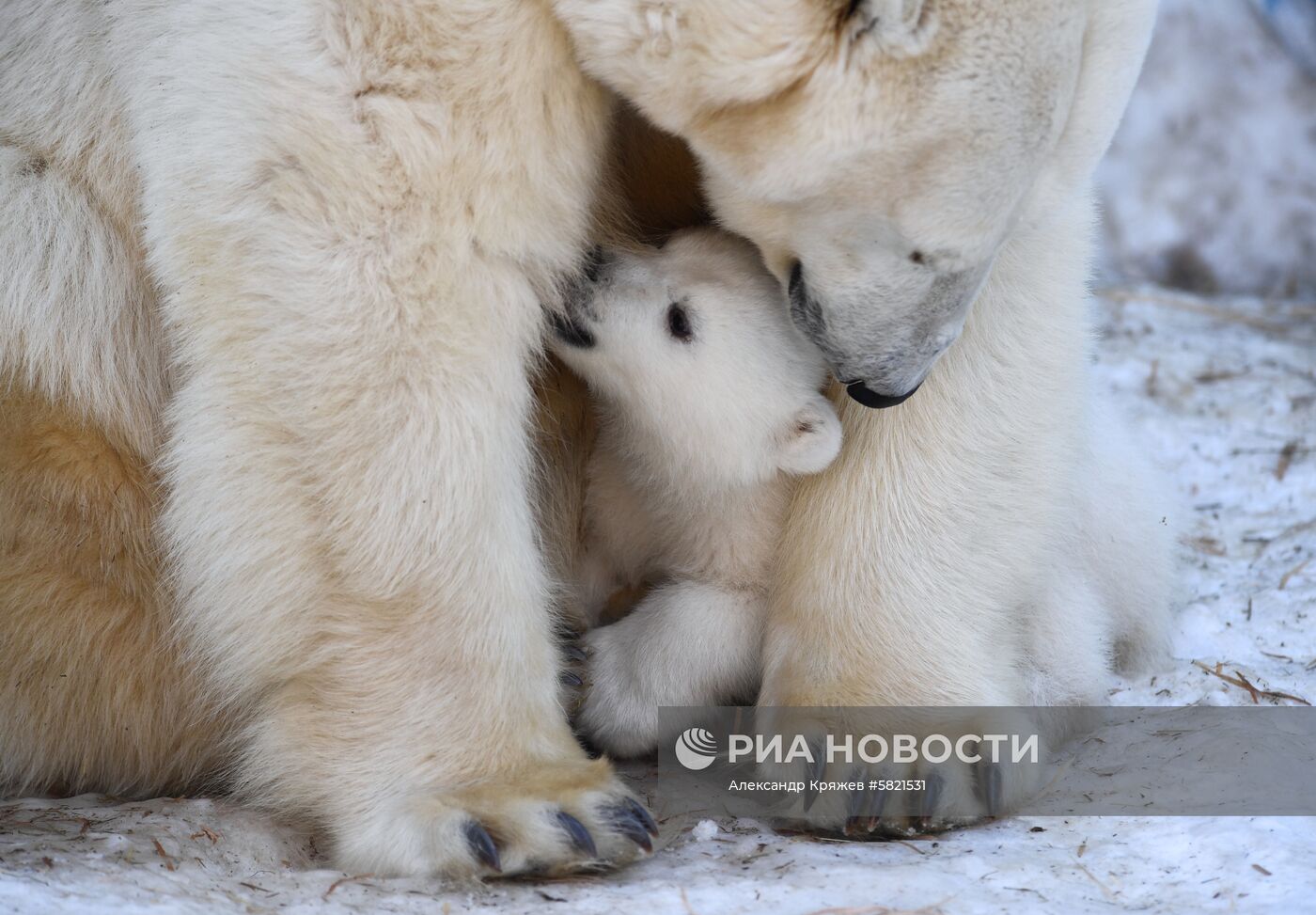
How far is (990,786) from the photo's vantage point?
258 centimetres

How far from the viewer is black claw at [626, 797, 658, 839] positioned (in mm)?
2320

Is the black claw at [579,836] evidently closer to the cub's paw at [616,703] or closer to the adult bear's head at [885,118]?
the cub's paw at [616,703]

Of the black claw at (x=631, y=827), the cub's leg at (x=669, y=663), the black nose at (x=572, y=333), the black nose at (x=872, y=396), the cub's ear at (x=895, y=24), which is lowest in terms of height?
the black claw at (x=631, y=827)

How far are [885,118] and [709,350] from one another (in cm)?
76

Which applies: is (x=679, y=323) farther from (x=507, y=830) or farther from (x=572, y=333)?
(x=507, y=830)

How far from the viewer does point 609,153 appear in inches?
103

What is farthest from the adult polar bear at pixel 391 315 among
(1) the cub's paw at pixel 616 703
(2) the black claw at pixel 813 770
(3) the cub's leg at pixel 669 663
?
(1) the cub's paw at pixel 616 703

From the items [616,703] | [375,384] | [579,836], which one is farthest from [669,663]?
[375,384]

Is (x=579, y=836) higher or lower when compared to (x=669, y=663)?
lower

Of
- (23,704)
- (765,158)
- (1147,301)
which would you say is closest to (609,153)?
(765,158)

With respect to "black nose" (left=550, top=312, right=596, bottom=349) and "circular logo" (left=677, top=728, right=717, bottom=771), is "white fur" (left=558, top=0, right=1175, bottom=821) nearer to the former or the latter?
"circular logo" (left=677, top=728, right=717, bottom=771)

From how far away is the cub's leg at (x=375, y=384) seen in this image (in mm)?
2225

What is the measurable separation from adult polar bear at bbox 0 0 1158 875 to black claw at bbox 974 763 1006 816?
0.14 m

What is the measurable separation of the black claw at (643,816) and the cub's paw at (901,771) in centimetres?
32
